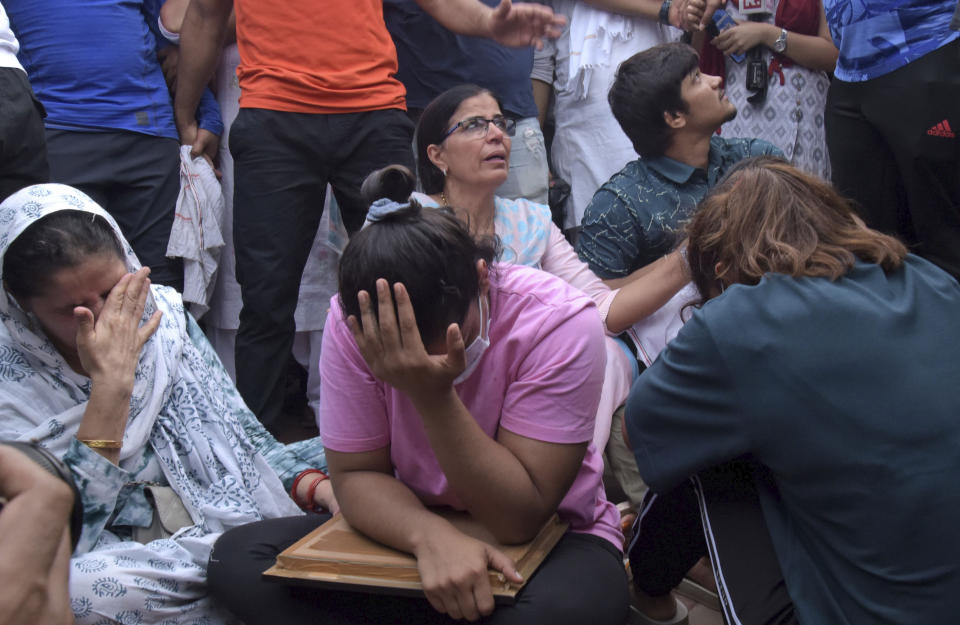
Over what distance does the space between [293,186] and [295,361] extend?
1.21 m

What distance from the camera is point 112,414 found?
1.98 meters

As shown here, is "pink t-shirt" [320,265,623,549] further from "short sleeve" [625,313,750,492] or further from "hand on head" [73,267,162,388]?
"hand on head" [73,267,162,388]

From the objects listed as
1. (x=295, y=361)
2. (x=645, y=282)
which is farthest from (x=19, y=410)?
(x=295, y=361)

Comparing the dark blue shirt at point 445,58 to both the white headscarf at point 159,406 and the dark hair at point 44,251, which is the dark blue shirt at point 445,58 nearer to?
the white headscarf at point 159,406

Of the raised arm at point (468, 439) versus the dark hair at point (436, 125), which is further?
the dark hair at point (436, 125)

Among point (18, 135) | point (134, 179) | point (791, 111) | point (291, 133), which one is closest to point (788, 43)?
point (791, 111)

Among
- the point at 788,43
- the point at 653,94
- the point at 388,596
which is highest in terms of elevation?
the point at 788,43

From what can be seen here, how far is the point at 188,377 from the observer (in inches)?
89.7

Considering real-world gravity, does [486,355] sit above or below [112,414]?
above

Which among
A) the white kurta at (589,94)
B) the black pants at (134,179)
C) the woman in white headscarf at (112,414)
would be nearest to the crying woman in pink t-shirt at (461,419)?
the woman in white headscarf at (112,414)

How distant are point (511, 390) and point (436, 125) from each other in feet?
5.09

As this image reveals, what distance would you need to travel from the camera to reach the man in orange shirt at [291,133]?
3236 millimetres

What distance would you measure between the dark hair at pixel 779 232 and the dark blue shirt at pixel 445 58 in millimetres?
2009

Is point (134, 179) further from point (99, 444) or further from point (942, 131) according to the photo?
point (942, 131)
